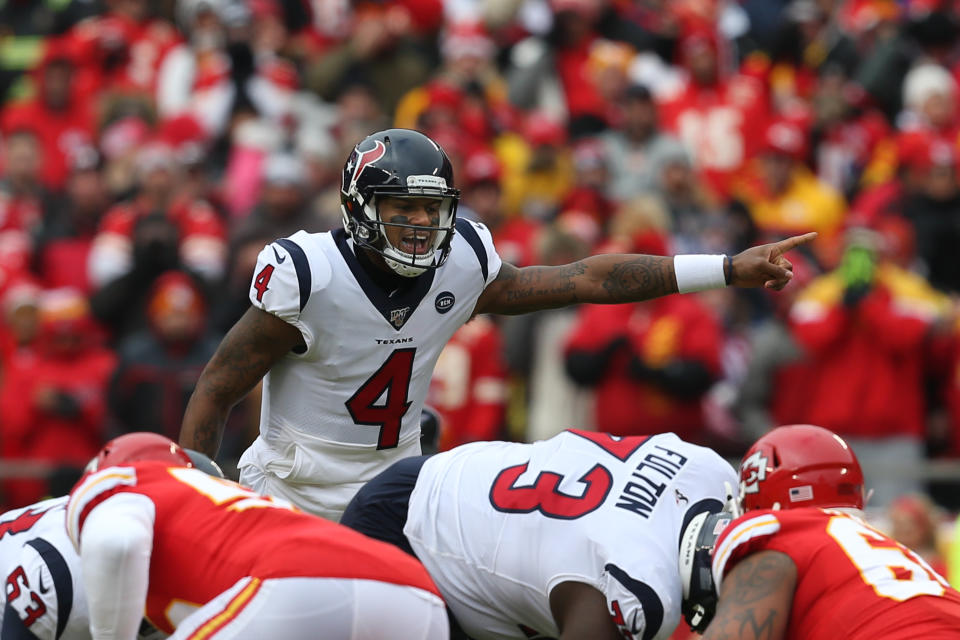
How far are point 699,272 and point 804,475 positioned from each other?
1312 mm

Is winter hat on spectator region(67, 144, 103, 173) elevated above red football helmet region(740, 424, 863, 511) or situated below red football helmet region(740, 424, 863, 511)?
above

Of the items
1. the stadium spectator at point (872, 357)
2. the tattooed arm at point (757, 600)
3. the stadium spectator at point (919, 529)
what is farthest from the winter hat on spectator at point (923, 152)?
the tattooed arm at point (757, 600)

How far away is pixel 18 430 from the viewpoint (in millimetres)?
10570

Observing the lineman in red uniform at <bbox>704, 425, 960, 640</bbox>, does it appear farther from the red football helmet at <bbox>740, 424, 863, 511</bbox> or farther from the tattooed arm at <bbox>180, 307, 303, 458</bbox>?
the tattooed arm at <bbox>180, 307, 303, 458</bbox>

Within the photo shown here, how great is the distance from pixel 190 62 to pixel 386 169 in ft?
27.5

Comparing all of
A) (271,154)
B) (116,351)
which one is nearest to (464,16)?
(271,154)

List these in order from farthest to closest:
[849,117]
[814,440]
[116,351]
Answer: [849,117], [116,351], [814,440]

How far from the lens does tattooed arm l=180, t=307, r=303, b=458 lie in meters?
5.92

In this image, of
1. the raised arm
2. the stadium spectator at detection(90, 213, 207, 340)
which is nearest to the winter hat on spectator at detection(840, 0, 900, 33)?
the stadium spectator at detection(90, 213, 207, 340)

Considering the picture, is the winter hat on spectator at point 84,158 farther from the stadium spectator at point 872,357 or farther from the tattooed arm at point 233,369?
the tattooed arm at point 233,369

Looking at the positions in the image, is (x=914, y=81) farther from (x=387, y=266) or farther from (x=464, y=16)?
(x=387, y=266)

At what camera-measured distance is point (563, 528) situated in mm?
5379

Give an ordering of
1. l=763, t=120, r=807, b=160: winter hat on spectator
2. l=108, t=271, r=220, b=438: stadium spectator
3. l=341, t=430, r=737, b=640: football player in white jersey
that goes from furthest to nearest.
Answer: l=763, t=120, r=807, b=160: winter hat on spectator < l=108, t=271, r=220, b=438: stadium spectator < l=341, t=430, r=737, b=640: football player in white jersey

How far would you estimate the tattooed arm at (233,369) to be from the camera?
5.92m
